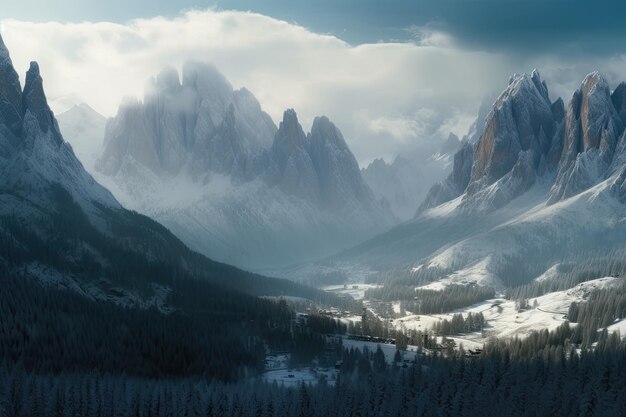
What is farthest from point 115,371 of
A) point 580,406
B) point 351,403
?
point 580,406

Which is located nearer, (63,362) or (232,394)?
(232,394)

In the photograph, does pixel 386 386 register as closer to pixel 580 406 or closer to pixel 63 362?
pixel 580 406

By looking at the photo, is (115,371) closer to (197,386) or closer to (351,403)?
(197,386)

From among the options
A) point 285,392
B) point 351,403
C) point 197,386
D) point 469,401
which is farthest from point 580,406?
point 197,386

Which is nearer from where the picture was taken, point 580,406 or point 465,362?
point 580,406

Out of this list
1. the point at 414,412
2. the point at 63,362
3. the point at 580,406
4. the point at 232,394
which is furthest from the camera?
the point at 63,362

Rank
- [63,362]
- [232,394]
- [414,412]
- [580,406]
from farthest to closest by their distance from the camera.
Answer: [63,362] < [232,394] < [414,412] < [580,406]
